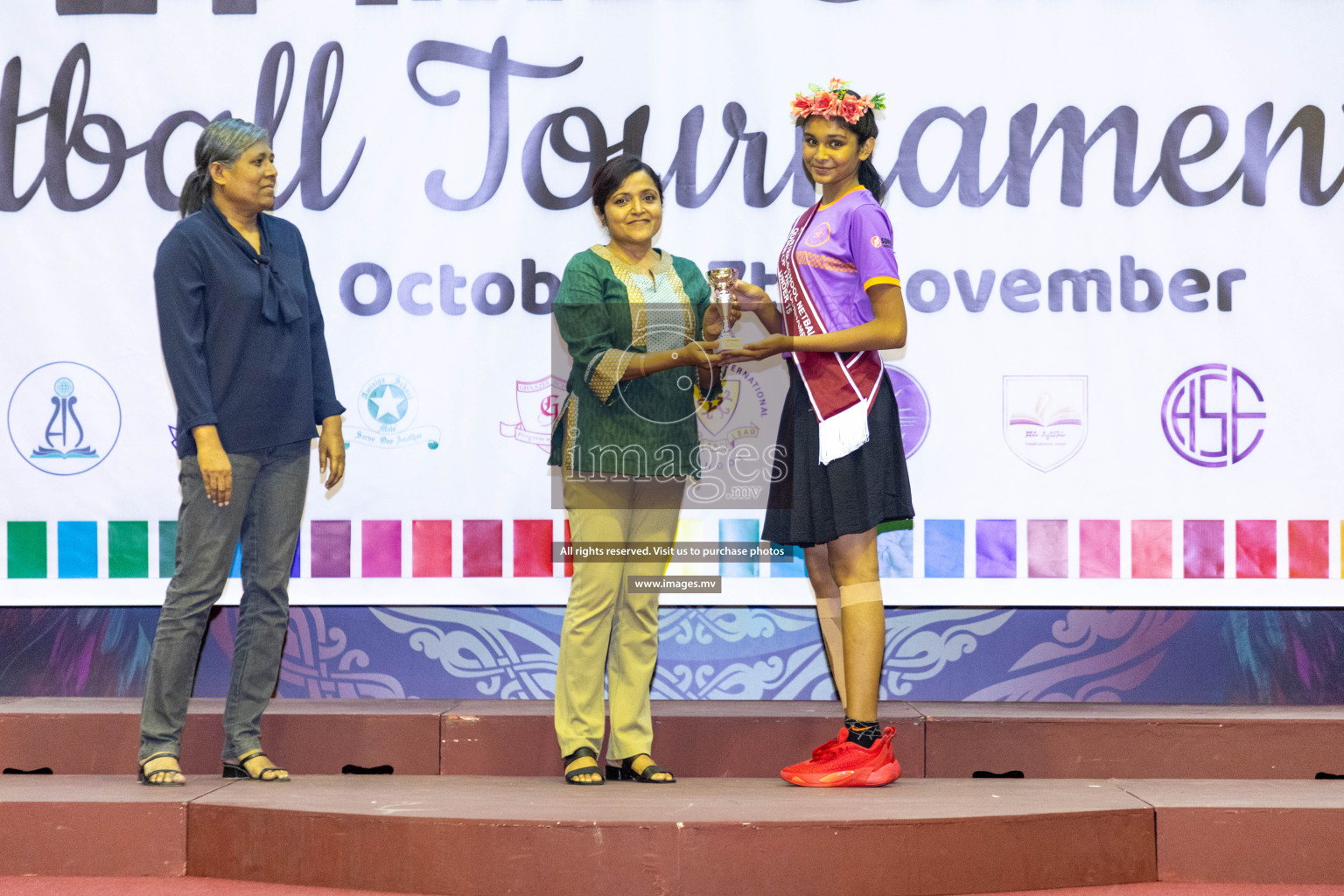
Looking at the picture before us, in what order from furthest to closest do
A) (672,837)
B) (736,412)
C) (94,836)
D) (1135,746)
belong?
(736,412), (1135,746), (94,836), (672,837)

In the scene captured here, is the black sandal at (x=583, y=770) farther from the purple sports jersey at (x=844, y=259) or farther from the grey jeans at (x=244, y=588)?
the purple sports jersey at (x=844, y=259)

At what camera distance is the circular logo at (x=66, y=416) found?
3.45m

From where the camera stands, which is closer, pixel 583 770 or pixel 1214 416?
pixel 583 770

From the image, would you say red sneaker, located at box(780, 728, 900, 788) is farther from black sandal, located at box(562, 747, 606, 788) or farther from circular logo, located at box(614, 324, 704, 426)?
circular logo, located at box(614, 324, 704, 426)

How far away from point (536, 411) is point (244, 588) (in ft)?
3.34

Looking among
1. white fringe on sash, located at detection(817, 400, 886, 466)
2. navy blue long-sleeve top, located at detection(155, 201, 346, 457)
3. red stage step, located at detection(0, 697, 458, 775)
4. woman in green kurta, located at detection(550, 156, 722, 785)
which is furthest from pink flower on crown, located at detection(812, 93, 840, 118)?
red stage step, located at detection(0, 697, 458, 775)

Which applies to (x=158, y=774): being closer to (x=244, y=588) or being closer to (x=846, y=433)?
(x=244, y=588)

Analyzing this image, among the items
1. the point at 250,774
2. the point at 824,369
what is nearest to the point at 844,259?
the point at 824,369

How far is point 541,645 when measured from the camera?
11.4 feet

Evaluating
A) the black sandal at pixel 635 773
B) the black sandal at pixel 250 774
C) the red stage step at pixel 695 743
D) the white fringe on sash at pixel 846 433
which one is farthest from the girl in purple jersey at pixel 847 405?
the black sandal at pixel 250 774

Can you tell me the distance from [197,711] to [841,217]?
2040 millimetres

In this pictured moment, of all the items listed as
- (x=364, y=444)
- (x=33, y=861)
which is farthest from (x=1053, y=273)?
(x=33, y=861)

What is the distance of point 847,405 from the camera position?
8.63ft

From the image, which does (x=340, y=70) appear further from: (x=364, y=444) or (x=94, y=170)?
(x=364, y=444)
